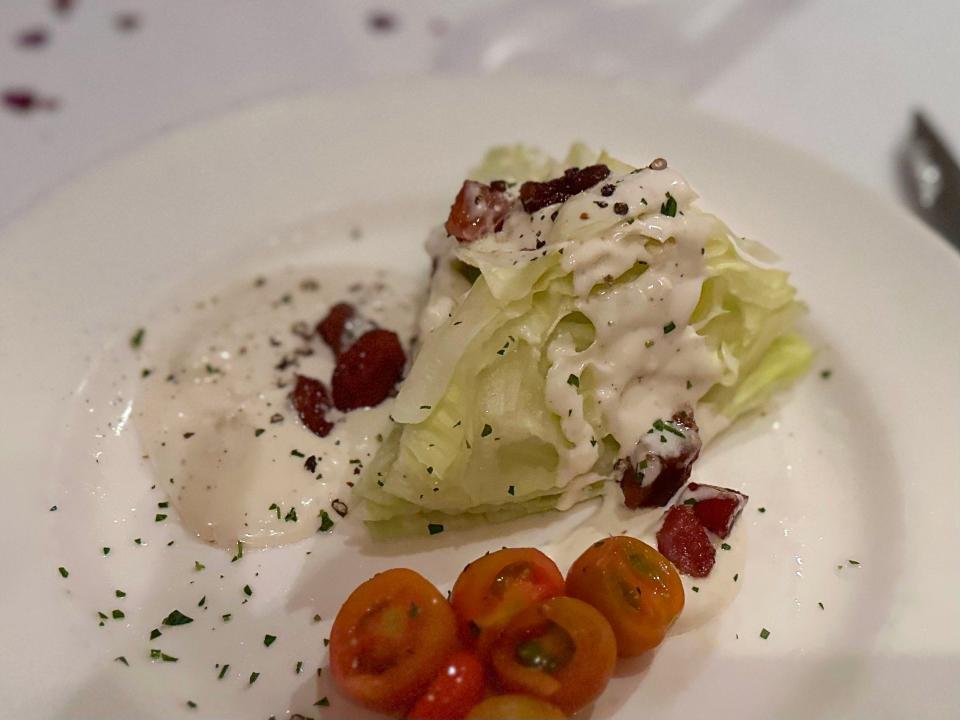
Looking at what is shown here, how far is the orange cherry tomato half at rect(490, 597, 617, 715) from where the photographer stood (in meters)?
2.27

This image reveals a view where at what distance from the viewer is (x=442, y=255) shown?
3395 mm

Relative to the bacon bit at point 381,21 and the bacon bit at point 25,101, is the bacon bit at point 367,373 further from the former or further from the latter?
the bacon bit at point 25,101

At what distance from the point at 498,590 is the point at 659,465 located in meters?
0.87

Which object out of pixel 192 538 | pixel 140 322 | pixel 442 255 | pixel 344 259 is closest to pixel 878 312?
pixel 442 255

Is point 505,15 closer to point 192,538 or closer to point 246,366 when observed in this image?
point 246,366

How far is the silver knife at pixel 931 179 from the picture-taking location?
12.6ft

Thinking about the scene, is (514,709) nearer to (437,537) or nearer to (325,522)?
(437,537)

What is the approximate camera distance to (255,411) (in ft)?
10.8

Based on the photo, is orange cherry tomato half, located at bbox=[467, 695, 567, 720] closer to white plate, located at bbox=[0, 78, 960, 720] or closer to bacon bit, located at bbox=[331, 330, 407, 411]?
white plate, located at bbox=[0, 78, 960, 720]

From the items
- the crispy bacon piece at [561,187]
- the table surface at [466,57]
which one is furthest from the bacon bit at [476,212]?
the table surface at [466,57]

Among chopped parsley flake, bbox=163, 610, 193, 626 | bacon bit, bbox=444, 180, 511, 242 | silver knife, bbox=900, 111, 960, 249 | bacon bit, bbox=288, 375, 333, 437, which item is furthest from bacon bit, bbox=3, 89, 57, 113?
silver knife, bbox=900, 111, 960, 249

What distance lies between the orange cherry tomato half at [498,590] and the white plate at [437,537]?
1.43ft

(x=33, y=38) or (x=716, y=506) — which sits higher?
(x=33, y=38)

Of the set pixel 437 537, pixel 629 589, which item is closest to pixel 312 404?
pixel 437 537
